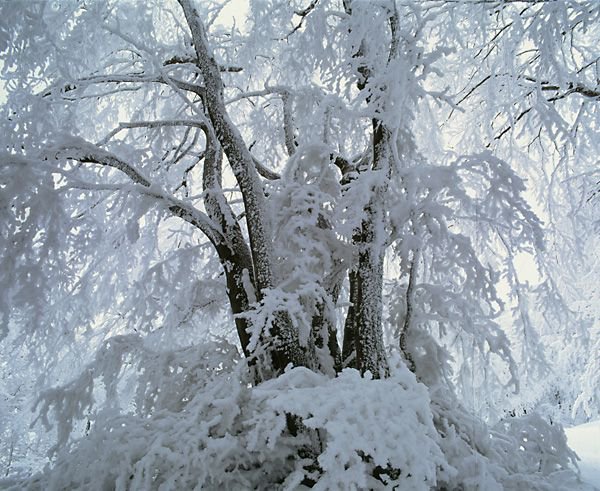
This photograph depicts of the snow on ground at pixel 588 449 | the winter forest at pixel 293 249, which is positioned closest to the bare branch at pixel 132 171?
the winter forest at pixel 293 249

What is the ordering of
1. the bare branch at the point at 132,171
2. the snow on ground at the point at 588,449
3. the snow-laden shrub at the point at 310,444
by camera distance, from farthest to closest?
the snow on ground at the point at 588,449, the bare branch at the point at 132,171, the snow-laden shrub at the point at 310,444

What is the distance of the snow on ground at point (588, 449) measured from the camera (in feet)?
18.6

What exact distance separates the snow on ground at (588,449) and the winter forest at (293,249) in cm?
141

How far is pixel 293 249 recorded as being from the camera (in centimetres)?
440

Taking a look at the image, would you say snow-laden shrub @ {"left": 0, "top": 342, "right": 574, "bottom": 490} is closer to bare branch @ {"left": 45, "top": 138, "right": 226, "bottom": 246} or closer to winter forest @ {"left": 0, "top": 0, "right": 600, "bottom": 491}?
winter forest @ {"left": 0, "top": 0, "right": 600, "bottom": 491}

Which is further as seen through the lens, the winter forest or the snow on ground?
the snow on ground

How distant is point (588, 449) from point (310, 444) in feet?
20.3

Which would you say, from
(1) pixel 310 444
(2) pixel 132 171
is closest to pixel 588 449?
(1) pixel 310 444

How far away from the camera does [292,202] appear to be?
14.1ft

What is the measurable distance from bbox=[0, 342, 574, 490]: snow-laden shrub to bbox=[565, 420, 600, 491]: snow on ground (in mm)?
2192

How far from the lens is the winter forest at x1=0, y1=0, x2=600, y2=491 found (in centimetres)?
300

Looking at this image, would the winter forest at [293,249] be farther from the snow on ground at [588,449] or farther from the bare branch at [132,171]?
the snow on ground at [588,449]

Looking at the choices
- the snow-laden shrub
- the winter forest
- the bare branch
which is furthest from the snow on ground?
the bare branch

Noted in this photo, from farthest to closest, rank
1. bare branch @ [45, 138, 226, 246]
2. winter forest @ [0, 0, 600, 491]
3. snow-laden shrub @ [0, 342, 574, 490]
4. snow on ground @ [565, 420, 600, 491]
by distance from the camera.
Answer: snow on ground @ [565, 420, 600, 491] → bare branch @ [45, 138, 226, 246] → winter forest @ [0, 0, 600, 491] → snow-laden shrub @ [0, 342, 574, 490]
